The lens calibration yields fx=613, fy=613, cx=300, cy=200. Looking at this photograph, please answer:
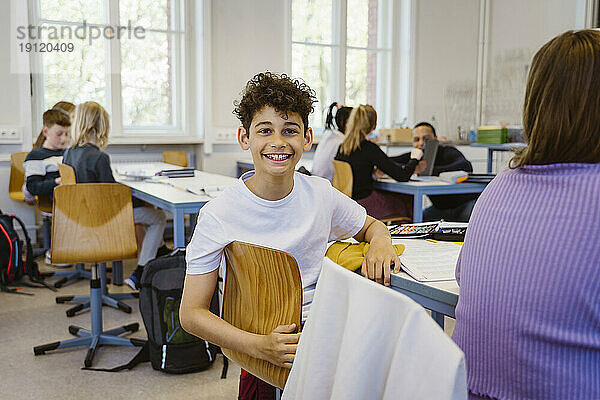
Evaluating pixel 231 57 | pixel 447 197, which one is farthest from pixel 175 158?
pixel 447 197

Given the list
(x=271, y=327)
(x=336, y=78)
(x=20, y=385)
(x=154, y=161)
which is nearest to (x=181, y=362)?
(x=20, y=385)

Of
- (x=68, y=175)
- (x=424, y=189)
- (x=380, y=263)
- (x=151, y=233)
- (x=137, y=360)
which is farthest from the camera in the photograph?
(x=151, y=233)

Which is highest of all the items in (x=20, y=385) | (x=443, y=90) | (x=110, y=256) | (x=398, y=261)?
(x=443, y=90)

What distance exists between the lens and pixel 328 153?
4.38 m

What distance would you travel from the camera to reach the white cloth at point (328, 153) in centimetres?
436

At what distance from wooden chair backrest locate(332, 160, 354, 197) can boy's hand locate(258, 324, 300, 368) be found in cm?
268

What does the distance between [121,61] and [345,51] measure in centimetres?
A: 246

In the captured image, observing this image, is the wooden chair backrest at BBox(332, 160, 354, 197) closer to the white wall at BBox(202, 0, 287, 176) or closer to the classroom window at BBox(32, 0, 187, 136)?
the white wall at BBox(202, 0, 287, 176)

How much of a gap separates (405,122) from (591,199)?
633 centimetres

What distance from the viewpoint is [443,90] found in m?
7.34

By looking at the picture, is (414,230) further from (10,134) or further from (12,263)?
(10,134)

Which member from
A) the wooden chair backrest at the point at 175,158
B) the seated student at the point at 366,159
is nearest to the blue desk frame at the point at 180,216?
the seated student at the point at 366,159

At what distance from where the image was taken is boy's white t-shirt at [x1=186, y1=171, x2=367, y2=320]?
1.39 meters

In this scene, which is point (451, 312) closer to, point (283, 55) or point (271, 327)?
point (271, 327)
